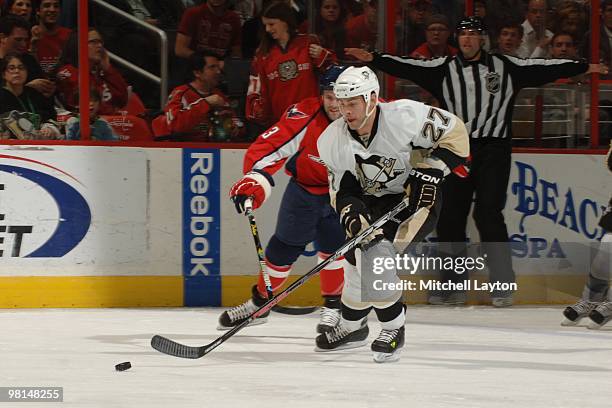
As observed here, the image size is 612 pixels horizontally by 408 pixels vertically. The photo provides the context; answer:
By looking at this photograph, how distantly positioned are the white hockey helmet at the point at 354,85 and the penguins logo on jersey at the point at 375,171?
0.84 ft

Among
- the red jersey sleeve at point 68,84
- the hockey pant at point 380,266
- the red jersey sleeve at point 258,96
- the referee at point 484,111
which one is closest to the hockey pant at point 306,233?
the hockey pant at point 380,266

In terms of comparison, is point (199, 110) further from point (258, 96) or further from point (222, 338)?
point (222, 338)

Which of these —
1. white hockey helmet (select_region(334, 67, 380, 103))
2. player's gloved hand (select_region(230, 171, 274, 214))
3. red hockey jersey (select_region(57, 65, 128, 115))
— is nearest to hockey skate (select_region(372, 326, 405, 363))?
player's gloved hand (select_region(230, 171, 274, 214))

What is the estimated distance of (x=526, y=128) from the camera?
26.1 feet

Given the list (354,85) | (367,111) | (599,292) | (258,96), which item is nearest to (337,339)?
(367,111)

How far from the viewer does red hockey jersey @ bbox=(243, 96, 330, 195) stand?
615 centimetres

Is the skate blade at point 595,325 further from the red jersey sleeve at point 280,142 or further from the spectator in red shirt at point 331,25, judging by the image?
the spectator in red shirt at point 331,25

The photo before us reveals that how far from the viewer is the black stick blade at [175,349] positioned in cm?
550

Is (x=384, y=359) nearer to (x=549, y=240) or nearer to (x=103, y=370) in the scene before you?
(x=103, y=370)

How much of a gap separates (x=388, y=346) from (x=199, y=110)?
8.22 feet

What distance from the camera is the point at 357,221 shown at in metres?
5.58

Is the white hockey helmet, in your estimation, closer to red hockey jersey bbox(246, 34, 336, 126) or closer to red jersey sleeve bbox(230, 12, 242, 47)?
red hockey jersey bbox(246, 34, 336, 126)

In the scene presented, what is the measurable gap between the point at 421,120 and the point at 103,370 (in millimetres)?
1635

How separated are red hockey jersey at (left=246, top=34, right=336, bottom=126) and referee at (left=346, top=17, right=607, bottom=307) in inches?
10.0
